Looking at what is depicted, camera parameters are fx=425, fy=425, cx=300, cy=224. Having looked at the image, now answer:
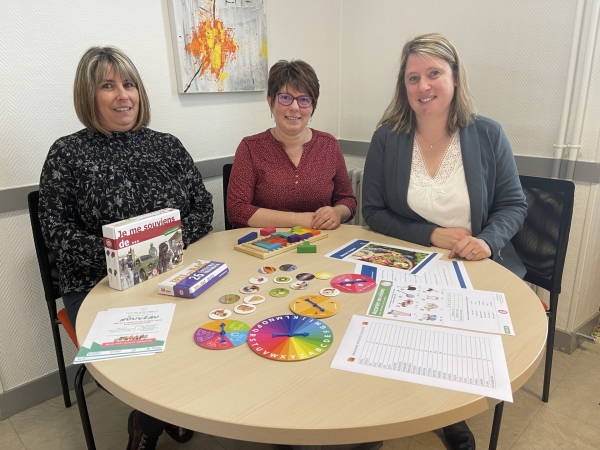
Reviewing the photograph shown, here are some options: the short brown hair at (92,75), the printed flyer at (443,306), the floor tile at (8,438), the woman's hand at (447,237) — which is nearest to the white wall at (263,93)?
the floor tile at (8,438)

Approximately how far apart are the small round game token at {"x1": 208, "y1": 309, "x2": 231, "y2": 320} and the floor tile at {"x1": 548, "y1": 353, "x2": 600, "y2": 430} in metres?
1.55

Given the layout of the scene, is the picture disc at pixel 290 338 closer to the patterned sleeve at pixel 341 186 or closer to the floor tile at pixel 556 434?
the patterned sleeve at pixel 341 186

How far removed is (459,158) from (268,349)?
3.50 feet

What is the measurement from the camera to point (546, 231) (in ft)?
5.42

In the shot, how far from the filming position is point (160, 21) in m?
1.93

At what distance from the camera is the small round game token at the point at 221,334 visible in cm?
88

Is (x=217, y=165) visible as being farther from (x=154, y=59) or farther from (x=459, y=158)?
(x=459, y=158)

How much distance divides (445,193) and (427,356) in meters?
0.85

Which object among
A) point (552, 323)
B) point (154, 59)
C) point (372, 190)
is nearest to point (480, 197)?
point (372, 190)

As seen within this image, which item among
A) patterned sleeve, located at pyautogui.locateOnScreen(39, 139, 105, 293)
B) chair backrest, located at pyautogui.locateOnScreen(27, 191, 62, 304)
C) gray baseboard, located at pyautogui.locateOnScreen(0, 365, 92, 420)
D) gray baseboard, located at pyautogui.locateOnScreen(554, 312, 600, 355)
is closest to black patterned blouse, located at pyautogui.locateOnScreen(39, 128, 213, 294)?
patterned sleeve, located at pyautogui.locateOnScreen(39, 139, 105, 293)

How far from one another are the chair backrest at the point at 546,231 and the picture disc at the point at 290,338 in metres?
1.15

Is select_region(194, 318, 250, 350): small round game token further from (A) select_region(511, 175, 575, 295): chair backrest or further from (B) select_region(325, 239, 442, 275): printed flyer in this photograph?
(A) select_region(511, 175, 575, 295): chair backrest

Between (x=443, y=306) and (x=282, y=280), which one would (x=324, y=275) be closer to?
(x=282, y=280)

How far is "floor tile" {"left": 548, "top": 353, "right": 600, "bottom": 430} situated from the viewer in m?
1.74
